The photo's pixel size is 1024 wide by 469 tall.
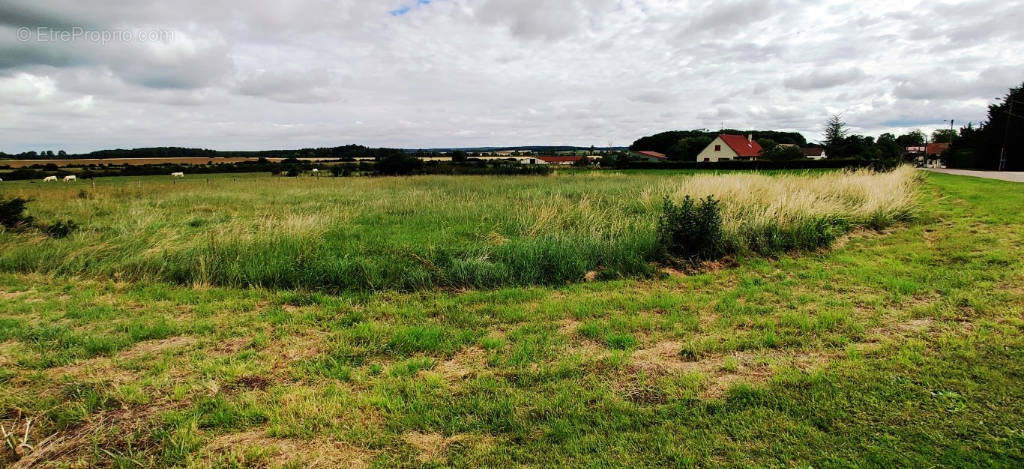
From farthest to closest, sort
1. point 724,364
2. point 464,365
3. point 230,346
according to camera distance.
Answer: point 230,346
point 464,365
point 724,364

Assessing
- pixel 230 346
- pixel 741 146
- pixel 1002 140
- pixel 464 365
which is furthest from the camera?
pixel 741 146

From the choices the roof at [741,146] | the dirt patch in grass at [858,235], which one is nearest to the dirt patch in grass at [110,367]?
the dirt patch in grass at [858,235]

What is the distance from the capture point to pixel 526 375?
3.76m

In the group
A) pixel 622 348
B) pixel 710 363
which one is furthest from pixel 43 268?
pixel 710 363

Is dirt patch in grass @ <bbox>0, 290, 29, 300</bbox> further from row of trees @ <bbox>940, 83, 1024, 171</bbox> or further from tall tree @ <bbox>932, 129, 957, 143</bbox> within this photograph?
tall tree @ <bbox>932, 129, 957, 143</bbox>

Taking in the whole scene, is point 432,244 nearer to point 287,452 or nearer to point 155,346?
point 155,346

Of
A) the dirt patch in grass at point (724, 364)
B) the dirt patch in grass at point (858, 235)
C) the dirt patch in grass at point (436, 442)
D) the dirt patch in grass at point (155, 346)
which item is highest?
the dirt patch in grass at point (858, 235)

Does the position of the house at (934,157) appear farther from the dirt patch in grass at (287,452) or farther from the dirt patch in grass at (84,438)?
the dirt patch in grass at (84,438)

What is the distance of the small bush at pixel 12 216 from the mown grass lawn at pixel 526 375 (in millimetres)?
5774

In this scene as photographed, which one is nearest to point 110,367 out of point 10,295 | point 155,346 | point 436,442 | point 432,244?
point 155,346

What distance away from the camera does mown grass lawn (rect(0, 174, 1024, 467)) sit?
2.81 m

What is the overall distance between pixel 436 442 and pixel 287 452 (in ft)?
3.04

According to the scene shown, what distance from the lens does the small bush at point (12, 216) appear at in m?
10.2

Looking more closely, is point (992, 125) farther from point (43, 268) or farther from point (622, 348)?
point (43, 268)
